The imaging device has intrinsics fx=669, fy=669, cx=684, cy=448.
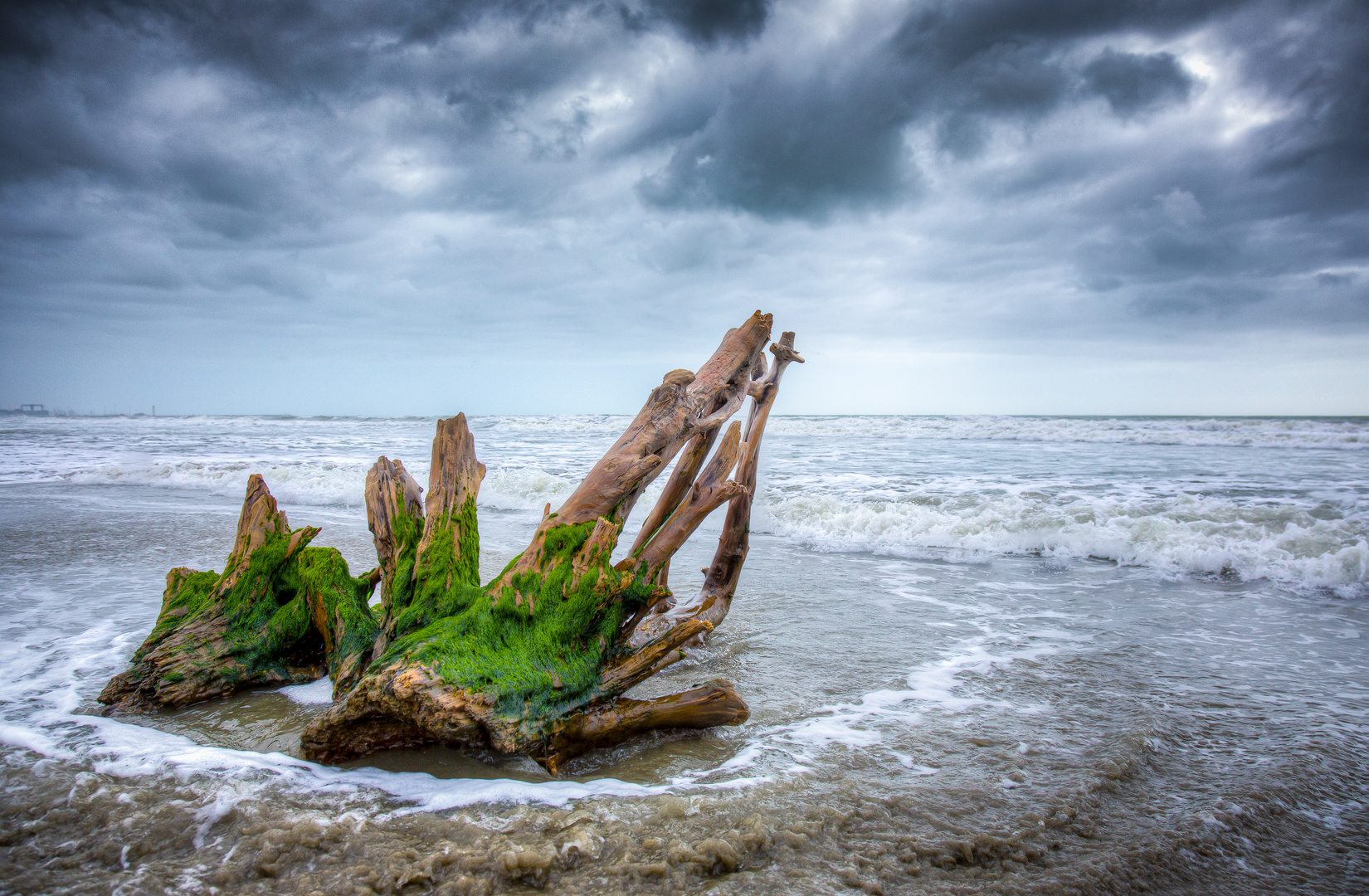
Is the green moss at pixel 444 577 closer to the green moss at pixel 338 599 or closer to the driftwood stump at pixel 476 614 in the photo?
the driftwood stump at pixel 476 614

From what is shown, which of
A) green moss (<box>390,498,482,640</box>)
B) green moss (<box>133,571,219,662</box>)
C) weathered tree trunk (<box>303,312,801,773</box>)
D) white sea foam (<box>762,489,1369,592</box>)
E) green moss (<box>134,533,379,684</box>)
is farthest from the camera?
white sea foam (<box>762,489,1369,592</box>)

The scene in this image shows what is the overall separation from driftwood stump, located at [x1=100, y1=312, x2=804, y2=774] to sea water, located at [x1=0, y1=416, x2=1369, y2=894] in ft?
0.59

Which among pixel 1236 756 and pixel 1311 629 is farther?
pixel 1311 629

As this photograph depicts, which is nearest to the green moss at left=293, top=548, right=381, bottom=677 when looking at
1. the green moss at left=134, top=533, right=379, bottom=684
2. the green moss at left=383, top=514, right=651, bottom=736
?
the green moss at left=134, top=533, right=379, bottom=684

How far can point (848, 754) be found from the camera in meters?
2.87

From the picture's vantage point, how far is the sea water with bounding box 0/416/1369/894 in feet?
6.67

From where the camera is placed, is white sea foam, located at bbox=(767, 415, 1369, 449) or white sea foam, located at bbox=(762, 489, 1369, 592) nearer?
white sea foam, located at bbox=(762, 489, 1369, 592)

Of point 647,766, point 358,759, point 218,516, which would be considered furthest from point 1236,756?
point 218,516

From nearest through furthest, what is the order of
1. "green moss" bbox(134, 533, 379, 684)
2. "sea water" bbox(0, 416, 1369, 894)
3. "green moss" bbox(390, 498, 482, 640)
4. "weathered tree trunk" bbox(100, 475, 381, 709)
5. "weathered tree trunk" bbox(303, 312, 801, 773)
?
1. "sea water" bbox(0, 416, 1369, 894)
2. "weathered tree trunk" bbox(303, 312, 801, 773)
3. "green moss" bbox(390, 498, 482, 640)
4. "weathered tree trunk" bbox(100, 475, 381, 709)
5. "green moss" bbox(134, 533, 379, 684)

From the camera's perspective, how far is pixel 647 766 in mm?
2684

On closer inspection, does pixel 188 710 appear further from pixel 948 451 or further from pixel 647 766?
pixel 948 451

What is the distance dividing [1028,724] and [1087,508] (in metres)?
5.86

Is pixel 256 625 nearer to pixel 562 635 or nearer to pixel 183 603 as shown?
pixel 183 603

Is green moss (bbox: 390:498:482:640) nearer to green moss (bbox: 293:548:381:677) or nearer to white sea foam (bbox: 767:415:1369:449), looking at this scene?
green moss (bbox: 293:548:381:677)
